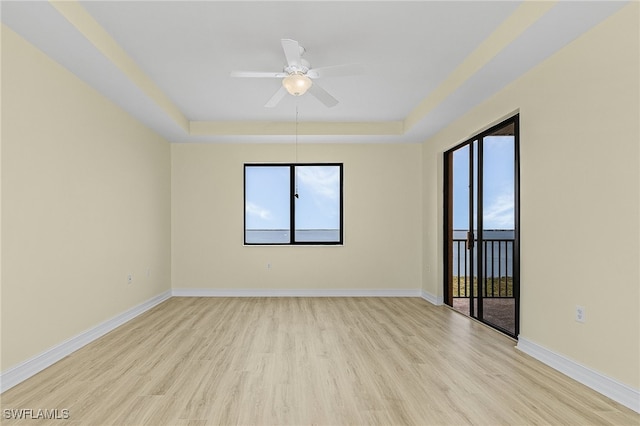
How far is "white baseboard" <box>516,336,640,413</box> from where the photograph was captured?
2.31 metres

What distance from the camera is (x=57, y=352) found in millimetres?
3117

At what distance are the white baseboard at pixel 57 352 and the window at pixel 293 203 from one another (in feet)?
7.75

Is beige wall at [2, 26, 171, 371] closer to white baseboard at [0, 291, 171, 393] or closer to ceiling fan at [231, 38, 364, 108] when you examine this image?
white baseboard at [0, 291, 171, 393]

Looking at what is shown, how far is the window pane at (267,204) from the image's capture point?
6.35 meters

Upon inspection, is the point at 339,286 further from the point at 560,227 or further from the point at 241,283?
the point at 560,227

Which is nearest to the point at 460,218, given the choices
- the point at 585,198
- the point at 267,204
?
the point at 585,198

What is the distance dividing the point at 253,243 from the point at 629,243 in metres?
5.00

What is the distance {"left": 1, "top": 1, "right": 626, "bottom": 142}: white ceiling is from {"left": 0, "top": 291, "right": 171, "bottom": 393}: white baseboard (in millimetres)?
2370

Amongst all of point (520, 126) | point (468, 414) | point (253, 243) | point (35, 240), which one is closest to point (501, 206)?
point (520, 126)

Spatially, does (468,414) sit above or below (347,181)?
below

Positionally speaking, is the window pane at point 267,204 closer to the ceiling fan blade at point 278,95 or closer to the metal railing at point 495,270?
the ceiling fan blade at point 278,95

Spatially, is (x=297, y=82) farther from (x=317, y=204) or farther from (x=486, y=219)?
(x=317, y=204)

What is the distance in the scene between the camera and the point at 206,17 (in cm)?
280

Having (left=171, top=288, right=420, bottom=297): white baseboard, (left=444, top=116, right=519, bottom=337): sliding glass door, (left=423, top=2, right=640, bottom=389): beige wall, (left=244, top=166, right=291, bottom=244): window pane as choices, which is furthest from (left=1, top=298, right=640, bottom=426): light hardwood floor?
(left=244, top=166, right=291, bottom=244): window pane
